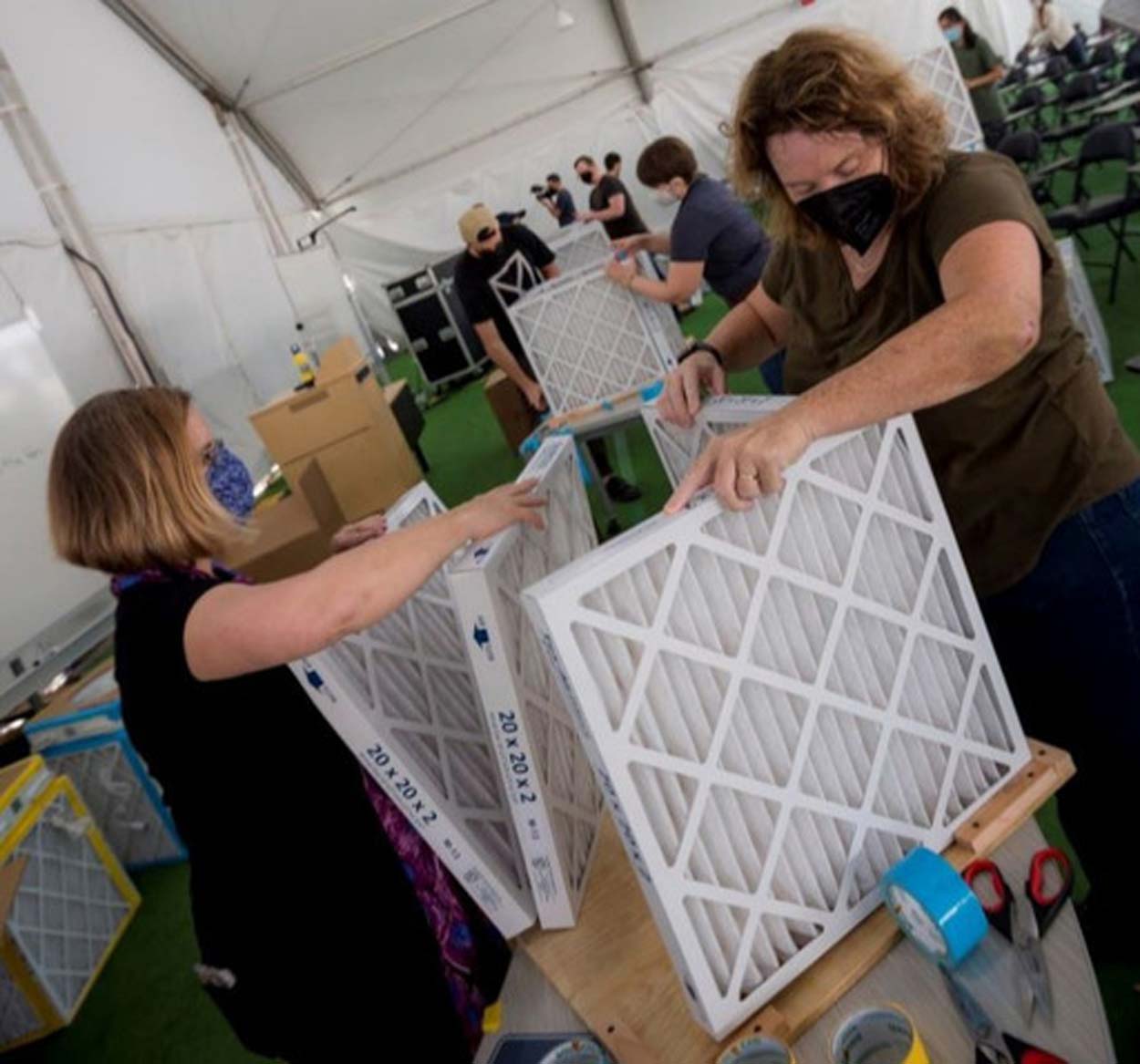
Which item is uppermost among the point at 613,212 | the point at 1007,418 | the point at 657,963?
the point at 613,212

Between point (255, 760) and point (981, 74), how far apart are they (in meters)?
7.06

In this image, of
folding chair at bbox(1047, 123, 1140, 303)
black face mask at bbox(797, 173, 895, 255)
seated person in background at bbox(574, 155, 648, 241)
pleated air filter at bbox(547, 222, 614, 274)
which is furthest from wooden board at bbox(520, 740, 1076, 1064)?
seated person in background at bbox(574, 155, 648, 241)

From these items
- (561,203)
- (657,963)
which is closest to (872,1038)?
(657,963)

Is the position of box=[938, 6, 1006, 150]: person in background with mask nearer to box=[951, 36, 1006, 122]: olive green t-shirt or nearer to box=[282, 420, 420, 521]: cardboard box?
box=[951, 36, 1006, 122]: olive green t-shirt

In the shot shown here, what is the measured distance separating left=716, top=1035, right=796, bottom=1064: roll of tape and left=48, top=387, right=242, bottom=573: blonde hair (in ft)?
2.88

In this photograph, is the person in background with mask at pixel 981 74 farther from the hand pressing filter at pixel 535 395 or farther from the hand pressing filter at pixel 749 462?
the hand pressing filter at pixel 749 462

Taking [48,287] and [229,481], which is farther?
[48,287]

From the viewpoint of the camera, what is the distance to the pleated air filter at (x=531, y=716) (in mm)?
916

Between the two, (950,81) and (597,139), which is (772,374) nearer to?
(950,81)

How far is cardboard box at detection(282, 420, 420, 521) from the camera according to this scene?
198 inches

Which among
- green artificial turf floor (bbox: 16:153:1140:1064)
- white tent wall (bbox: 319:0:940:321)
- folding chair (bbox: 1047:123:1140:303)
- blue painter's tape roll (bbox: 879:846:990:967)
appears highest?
white tent wall (bbox: 319:0:940:321)

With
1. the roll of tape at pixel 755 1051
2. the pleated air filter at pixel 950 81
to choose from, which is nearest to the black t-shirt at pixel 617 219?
the pleated air filter at pixel 950 81

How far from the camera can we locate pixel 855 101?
40.6 inches

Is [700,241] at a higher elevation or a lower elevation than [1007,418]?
higher
